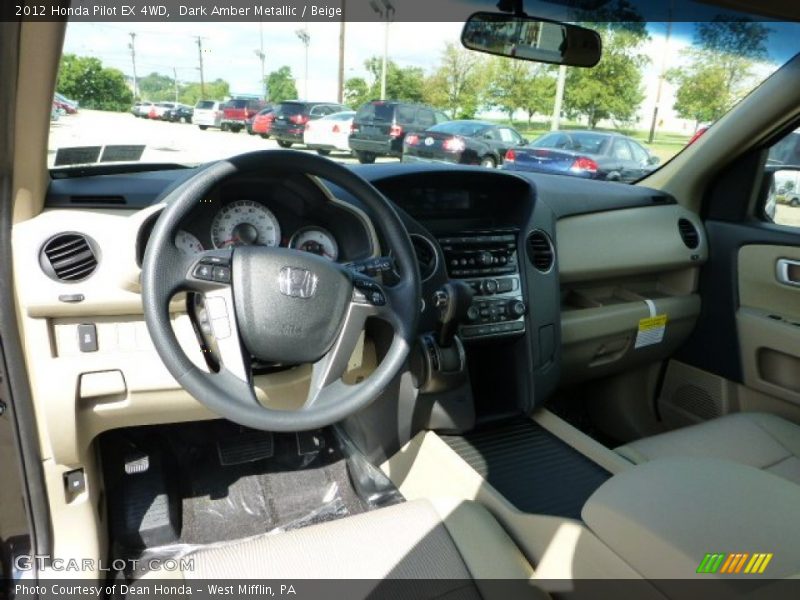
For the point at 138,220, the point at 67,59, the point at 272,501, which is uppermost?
the point at 67,59

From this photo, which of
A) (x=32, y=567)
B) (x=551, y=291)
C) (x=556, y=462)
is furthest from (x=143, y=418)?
(x=551, y=291)

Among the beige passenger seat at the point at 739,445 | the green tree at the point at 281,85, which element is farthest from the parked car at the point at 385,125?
the beige passenger seat at the point at 739,445

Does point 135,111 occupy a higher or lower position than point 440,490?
higher

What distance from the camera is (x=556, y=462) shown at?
222 centimetres

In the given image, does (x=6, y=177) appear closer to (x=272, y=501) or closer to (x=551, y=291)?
(x=272, y=501)

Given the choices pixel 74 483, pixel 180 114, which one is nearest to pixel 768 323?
pixel 180 114

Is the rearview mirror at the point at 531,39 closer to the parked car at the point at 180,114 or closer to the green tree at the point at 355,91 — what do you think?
the parked car at the point at 180,114

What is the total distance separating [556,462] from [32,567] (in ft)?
5.78

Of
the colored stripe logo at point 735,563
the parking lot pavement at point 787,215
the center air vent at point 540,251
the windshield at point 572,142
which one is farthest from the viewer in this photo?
the windshield at point 572,142

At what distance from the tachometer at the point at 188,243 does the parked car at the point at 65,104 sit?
16.8 inches

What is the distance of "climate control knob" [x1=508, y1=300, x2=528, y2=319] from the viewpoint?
2.36 metres

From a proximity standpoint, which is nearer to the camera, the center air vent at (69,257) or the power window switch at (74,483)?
the center air vent at (69,257)

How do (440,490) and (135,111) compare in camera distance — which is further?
(440,490)

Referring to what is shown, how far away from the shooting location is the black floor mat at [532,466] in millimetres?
1981
